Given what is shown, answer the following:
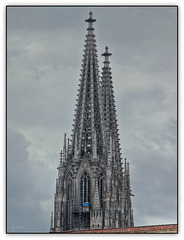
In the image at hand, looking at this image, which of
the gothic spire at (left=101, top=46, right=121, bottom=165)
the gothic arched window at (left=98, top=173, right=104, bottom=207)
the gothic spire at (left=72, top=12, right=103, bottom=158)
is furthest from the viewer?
the gothic spire at (left=101, top=46, right=121, bottom=165)

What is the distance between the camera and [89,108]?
329ft

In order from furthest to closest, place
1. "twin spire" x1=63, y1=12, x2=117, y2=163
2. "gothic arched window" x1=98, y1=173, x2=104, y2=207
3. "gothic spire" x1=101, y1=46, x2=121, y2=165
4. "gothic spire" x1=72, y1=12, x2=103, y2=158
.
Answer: "gothic spire" x1=101, y1=46, x2=121, y2=165 < "gothic spire" x1=72, y1=12, x2=103, y2=158 < "twin spire" x1=63, y1=12, x2=117, y2=163 < "gothic arched window" x1=98, y1=173, x2=104, y2=207

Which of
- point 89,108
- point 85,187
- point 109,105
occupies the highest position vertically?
point 109,105

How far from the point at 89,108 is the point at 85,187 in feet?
33.7

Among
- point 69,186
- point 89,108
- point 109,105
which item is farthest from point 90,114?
point 69,186

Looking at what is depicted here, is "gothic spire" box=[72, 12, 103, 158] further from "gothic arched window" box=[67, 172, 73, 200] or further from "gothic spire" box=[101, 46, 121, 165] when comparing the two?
"gothic arched window" box=[67, 172, 73, 200]

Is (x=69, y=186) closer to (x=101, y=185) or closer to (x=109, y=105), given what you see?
(x=101, y=185)

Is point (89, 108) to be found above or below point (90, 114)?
above

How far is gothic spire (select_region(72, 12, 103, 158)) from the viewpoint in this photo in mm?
98188

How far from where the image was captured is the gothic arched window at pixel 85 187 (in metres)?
94.4

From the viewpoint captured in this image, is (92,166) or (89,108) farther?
(89,108)

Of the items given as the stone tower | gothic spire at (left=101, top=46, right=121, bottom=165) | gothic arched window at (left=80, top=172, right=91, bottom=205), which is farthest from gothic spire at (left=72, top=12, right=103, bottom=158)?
gothic arched window at (left=80, top=172, right=91, bottom=205)

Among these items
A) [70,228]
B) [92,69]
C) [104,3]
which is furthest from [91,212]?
[104,3]

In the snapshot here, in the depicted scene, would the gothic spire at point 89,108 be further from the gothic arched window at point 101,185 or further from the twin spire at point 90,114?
the gothic arched window at point 101,185
